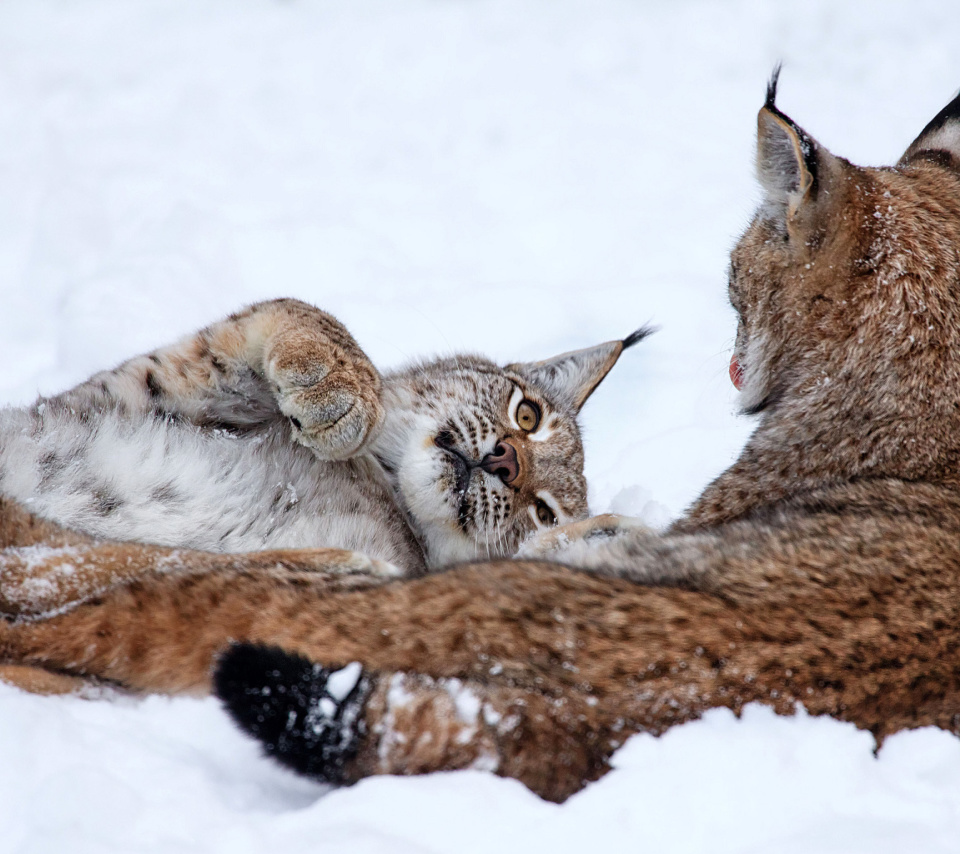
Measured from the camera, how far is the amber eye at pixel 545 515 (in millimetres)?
4070

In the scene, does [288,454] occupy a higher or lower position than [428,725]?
higher

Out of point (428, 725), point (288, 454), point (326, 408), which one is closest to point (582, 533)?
point (326, 408)

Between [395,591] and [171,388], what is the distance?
5.59 ft

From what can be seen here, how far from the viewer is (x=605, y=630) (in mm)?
2166

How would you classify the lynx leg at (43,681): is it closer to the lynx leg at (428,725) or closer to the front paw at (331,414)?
the lynx leg at (428,725)

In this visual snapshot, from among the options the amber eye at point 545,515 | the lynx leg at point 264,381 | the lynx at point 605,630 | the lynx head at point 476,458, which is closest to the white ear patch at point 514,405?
the lynx head at point 476,458

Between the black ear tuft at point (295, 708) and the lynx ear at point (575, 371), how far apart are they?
2721mm

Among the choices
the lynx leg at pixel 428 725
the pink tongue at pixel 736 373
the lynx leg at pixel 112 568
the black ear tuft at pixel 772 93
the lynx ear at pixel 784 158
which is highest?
the black ear tuft at pixel 772 93

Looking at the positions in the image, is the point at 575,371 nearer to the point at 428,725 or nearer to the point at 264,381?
the point at 264,381

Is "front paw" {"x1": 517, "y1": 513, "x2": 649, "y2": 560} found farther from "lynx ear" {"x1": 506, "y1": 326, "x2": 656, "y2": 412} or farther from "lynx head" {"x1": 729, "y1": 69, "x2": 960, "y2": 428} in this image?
"lynx ear" {"x1": 506, "y1": 326, "x2": 656, "y2": 412}

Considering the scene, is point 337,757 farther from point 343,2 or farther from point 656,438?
point 343,2

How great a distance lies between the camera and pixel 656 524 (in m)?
4.11

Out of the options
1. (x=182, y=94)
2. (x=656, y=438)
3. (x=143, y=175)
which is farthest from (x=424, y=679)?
(x=182, y=94)

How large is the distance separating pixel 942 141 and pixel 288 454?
112 inches
